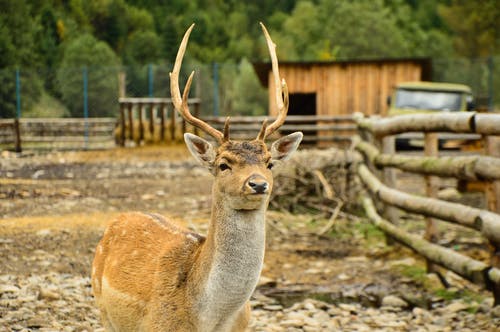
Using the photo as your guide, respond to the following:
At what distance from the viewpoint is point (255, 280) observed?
384 cm

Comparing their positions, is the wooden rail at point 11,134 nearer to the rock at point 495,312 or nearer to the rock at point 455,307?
the rock at point 455,307

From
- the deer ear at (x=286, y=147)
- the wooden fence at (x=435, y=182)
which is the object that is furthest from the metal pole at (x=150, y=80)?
the deer ear at (x=286, y=147)

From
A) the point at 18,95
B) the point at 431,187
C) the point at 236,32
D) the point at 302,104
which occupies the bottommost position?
the point at 302,104

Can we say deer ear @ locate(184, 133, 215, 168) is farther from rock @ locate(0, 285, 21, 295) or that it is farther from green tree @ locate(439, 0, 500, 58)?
green tree @ locate(439, 0, 500, 58)

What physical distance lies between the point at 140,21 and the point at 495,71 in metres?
32.3

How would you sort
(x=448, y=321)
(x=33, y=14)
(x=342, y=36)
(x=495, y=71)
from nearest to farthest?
(x=448, y=321), (x=33, y=14), (x=495, y=71), (x=342, y=36)

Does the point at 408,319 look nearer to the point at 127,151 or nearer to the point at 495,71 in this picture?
the point at 127,151

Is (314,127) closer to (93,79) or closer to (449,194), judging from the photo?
(93,79)

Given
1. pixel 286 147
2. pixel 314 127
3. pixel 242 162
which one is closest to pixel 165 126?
pixel 314 127

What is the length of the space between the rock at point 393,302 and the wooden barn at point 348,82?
17.3m

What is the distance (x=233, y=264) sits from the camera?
12.5 ft

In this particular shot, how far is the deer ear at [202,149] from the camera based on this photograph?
4.16m

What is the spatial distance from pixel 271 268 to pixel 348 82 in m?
16.6

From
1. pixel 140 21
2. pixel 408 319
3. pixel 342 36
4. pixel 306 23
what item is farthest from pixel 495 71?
pixel 408 319
